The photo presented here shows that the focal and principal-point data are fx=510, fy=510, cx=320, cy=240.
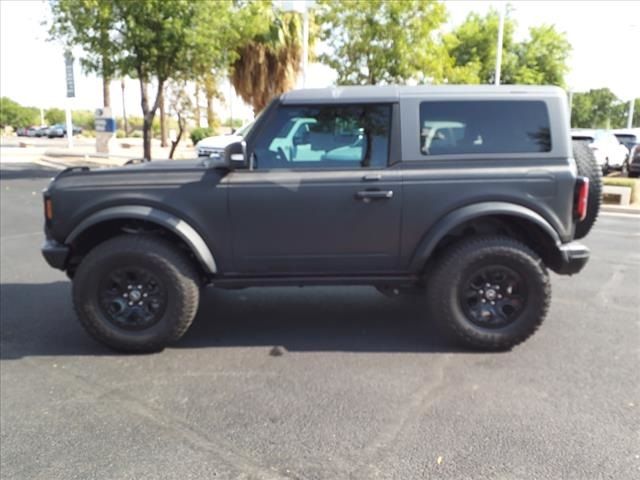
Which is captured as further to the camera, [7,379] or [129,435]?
[7,379]

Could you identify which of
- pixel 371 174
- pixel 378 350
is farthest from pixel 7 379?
pixel 371 174

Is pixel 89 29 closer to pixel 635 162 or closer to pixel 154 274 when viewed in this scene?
pixel 154 274

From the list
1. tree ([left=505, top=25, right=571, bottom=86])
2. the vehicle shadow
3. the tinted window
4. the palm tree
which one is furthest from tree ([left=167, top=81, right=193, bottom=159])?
tree ([left=505, top=25, right=571, bottom=86])

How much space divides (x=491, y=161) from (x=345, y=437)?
7.23 ft

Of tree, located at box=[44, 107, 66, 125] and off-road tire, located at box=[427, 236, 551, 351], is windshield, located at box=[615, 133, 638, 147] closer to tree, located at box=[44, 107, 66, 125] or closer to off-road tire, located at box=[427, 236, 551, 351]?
off-road tire, located at box=[427, 236, 551, 351]

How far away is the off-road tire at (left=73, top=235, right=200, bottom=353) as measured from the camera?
12.3 ft

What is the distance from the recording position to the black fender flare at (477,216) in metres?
3.67

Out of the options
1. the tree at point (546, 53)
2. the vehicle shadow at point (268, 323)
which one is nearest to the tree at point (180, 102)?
the vehicle shadow at point (268, 323)

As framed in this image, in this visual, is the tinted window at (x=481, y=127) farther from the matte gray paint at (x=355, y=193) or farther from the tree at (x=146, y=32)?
the tree at (x=146, y=32)

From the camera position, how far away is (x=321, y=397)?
127 inches

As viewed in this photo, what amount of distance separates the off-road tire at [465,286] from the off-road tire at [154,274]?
1.86 m

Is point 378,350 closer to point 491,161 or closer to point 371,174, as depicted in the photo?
point 371,174

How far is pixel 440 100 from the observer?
374cm

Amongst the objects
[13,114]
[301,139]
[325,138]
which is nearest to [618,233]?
[325,138]
